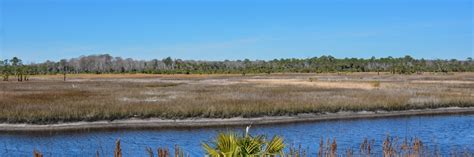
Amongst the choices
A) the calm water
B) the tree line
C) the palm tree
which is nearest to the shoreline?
the calm water

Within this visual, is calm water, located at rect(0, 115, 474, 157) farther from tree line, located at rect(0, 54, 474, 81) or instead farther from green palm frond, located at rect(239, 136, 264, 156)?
tree line, located at rect(0, 54, 474, 81)

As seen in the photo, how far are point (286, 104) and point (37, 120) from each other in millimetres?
14686

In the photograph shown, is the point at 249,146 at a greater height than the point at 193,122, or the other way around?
the point at 249,146

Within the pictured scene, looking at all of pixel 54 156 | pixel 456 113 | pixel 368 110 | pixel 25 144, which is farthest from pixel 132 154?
pixel 456 113

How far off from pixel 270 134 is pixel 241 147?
18718 millimetres

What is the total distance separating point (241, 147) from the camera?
6305mm

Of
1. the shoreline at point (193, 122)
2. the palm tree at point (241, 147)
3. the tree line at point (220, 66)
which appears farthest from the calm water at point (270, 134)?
the tree line at point (220, 66)

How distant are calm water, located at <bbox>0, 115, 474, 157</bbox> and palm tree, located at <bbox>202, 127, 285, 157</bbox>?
506 inches

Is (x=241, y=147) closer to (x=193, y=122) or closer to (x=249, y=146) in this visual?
(x=249, y=146)

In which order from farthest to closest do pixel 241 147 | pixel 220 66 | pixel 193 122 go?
pixel 220 66
pixel 193 122
pixel 241 147

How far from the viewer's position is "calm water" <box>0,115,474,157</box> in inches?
824

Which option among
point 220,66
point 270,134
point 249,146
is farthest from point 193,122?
point 220,66

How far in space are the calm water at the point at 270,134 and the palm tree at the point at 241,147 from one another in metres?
12.9

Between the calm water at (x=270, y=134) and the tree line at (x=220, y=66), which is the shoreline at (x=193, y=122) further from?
the tree line at (x=220, y=66)
